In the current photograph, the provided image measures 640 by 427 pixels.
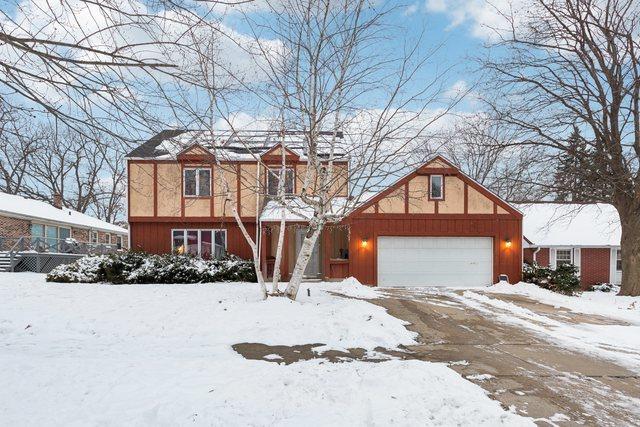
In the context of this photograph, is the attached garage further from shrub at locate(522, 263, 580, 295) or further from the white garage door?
shrub at locate(522, 263, 580, 295)

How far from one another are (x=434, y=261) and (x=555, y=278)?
4.73 m

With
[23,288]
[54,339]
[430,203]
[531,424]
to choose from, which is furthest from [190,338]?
[430,203]

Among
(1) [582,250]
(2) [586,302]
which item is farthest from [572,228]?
(2) [586,302]

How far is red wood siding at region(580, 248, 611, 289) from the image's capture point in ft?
65.8

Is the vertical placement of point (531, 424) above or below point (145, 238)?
below

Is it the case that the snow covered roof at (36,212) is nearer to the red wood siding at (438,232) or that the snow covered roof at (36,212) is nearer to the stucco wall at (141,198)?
the stucco wall at (141,198)

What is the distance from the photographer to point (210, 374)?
4.85 m

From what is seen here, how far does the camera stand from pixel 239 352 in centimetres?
600

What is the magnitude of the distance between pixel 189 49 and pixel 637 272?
17.1 meters

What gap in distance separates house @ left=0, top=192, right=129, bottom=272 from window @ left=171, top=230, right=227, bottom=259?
5899 millimetres

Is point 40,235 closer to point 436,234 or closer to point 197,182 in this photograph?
point 197,182

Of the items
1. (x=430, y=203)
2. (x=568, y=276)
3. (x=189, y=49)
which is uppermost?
(x=189, y=49)

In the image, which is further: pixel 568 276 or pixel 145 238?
pixel 145 238

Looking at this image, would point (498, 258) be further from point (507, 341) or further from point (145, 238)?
point (145, 238)
